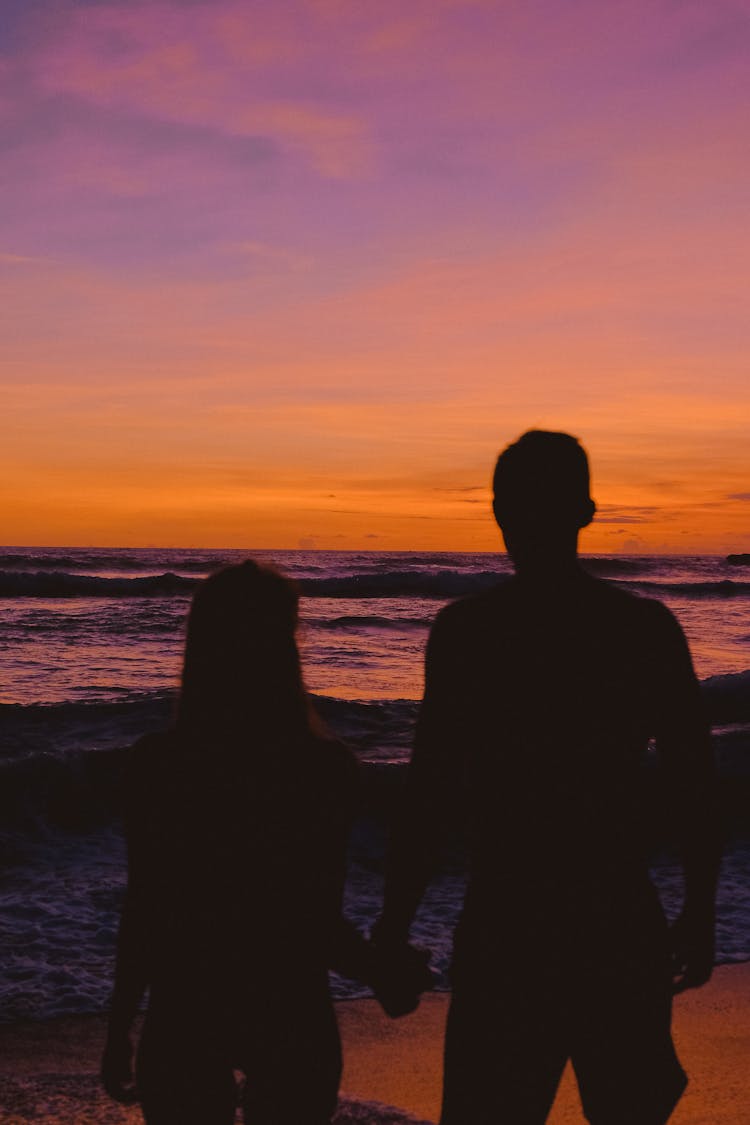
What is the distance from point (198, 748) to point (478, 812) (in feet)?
1.93

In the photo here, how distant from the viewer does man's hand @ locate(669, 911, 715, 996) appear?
6.88 feet

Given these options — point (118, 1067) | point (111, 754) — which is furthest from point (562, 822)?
point (111, 754)

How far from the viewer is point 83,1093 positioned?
3.75m

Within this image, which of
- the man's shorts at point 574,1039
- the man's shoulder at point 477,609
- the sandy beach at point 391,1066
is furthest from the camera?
the sandy beach at point 391,1066

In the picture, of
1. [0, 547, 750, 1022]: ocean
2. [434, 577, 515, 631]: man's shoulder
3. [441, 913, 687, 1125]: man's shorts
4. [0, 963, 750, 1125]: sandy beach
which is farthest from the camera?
[0, 547, 750, 1022]: ocean

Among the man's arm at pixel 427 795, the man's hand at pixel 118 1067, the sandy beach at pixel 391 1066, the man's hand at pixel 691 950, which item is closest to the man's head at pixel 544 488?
the man's arm at pixel 427 795

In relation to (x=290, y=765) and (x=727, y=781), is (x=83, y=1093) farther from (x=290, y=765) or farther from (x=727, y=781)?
(x=727, y=781)

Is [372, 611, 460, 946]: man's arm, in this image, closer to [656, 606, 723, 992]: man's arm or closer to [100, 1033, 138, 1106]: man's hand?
[656, 606, 723, 992]: man's arm

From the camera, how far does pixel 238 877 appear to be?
2.05 metres

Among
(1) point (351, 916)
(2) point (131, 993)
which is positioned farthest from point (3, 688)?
(2) point (131, 993)

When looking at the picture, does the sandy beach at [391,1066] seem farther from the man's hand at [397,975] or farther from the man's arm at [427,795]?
the man's arm at [427,795]

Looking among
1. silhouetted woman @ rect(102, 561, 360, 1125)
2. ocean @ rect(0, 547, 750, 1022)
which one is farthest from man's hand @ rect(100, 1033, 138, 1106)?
ocean @ rect(0, 547, 750, 1022)

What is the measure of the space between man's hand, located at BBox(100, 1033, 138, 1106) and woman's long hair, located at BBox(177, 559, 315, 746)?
0.70m

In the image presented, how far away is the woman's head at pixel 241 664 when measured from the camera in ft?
6.73
